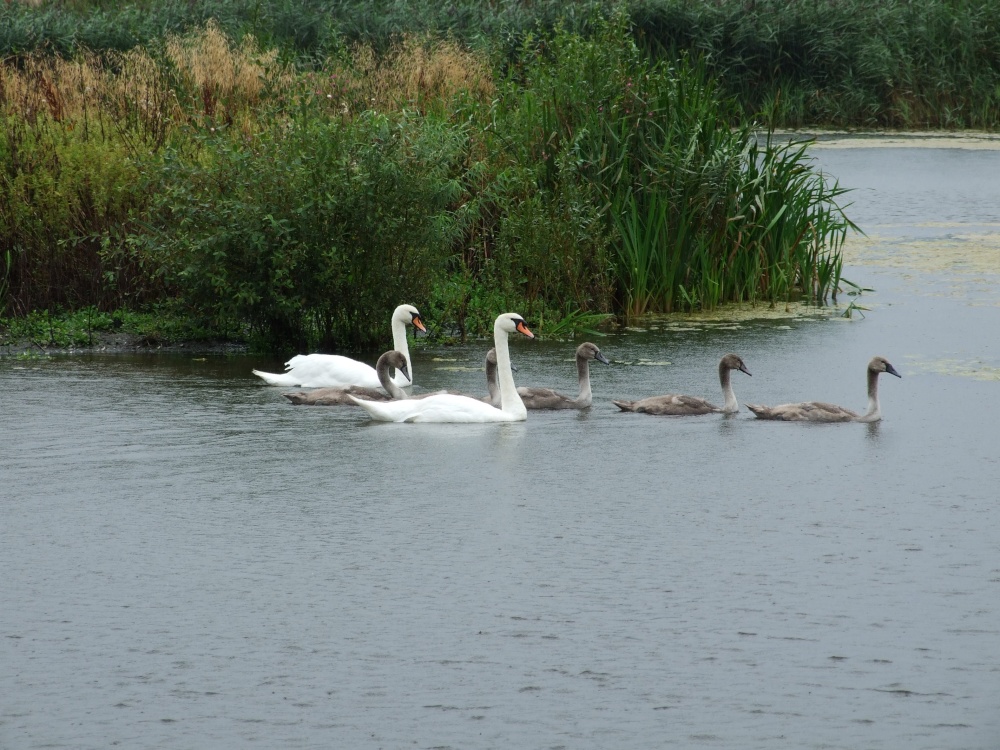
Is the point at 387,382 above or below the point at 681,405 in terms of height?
above

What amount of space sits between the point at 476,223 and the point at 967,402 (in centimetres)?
549

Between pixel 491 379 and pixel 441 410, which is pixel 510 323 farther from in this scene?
pixel 441 410

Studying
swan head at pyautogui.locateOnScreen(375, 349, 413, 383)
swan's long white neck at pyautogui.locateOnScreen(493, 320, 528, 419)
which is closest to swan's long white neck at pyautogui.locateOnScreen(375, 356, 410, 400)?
swan head at pyautogui.locateOnScreen(375, 349, 413, 383)

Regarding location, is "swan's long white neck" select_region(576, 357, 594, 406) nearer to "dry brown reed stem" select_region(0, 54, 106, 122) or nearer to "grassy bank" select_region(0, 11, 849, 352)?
"grassy bank" select_region(0, 11, 849, 352)

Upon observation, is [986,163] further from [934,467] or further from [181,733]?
[181,733]

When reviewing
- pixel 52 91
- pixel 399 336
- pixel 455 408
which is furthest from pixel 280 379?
pixel 52 91

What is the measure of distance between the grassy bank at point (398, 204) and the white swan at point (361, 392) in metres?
1.97

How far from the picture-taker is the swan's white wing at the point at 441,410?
35.2ft

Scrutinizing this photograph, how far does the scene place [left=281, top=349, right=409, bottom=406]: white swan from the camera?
11.2 m

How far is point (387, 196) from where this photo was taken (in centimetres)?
1353

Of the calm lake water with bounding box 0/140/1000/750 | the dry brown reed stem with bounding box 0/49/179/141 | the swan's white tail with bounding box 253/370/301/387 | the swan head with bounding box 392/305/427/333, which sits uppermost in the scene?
the dry brown reed stem with bounding box 0/49/179/141

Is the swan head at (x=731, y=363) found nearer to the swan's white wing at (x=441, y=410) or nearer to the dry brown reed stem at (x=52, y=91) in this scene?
the swan's white wing at (x=441, y=410)

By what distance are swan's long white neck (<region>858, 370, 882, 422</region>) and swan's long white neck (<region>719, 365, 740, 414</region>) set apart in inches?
32.5

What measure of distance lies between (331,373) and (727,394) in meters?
2.79
